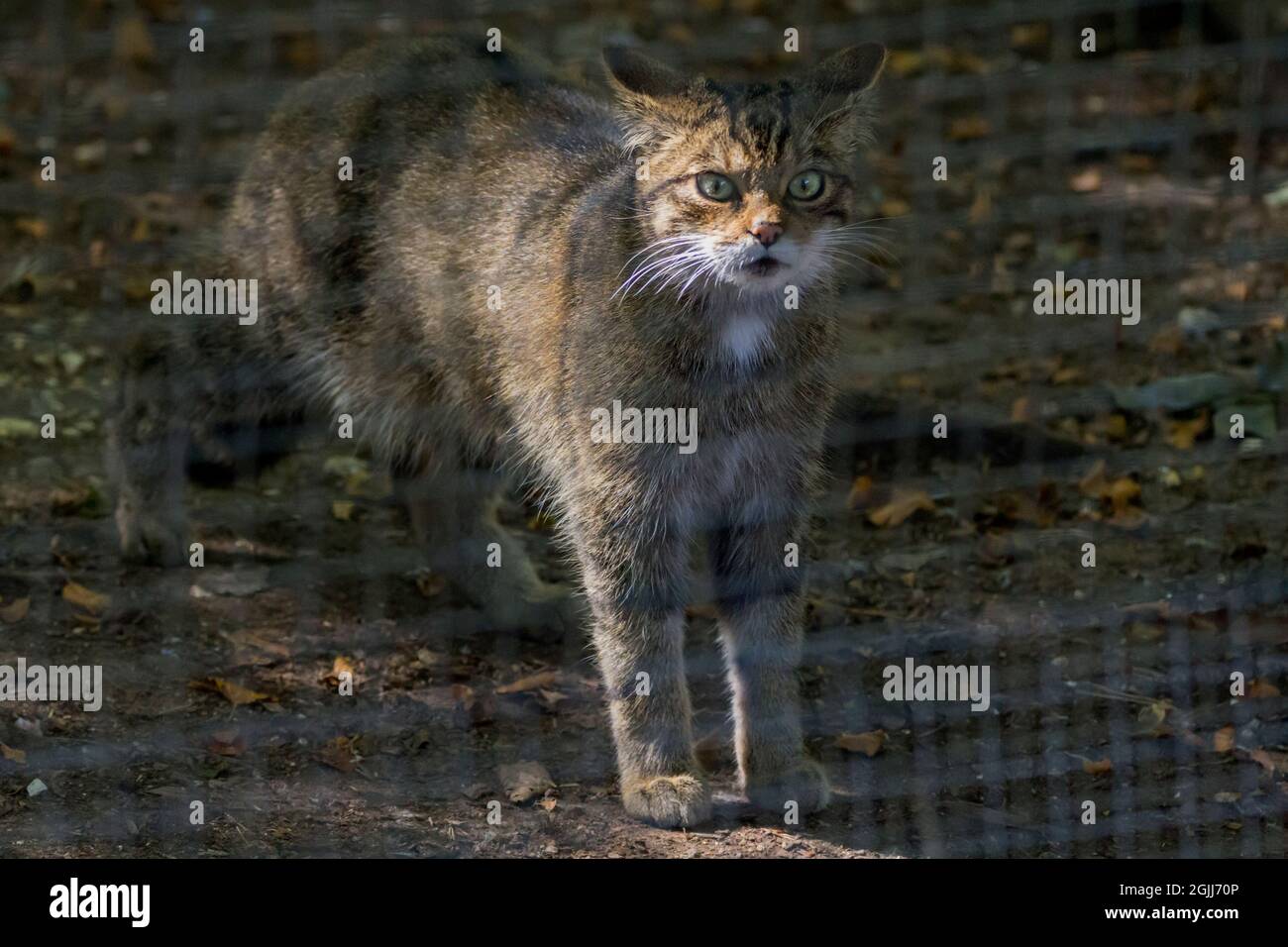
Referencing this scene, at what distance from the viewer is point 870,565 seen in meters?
5.48

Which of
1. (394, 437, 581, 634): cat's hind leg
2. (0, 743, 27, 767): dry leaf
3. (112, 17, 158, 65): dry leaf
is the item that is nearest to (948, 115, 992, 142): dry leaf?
(394, 437, 581, 634): cat's hind leg

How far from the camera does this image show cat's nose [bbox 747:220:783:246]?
4.00 m

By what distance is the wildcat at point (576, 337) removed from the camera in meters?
4.23

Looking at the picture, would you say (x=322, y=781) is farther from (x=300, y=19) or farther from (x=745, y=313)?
(x=300, y=19)

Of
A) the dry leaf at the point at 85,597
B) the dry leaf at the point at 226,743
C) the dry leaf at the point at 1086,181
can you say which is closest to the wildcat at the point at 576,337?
the dry leaf at the point at 85,597

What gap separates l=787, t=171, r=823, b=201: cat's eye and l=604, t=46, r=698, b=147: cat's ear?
32 cm

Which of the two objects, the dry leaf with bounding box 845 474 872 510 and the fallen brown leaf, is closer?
the dry leaf with bounding box 845 474 872 510

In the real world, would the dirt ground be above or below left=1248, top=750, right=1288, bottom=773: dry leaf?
above

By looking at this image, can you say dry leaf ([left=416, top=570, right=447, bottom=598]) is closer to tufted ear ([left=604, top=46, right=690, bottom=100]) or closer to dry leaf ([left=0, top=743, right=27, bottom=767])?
dry leaf ([left=0, top=743, right=27, bottom=767])

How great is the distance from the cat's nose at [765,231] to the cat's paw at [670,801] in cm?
131

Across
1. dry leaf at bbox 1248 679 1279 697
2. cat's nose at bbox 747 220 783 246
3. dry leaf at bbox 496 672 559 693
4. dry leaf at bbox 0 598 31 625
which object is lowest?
dry leaf at bbox 1248 679 1279 697

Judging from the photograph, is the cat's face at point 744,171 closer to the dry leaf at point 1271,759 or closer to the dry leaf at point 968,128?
the dry leaf at point 1271,759

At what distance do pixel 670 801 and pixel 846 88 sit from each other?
1776 mm

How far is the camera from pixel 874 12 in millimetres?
8836
